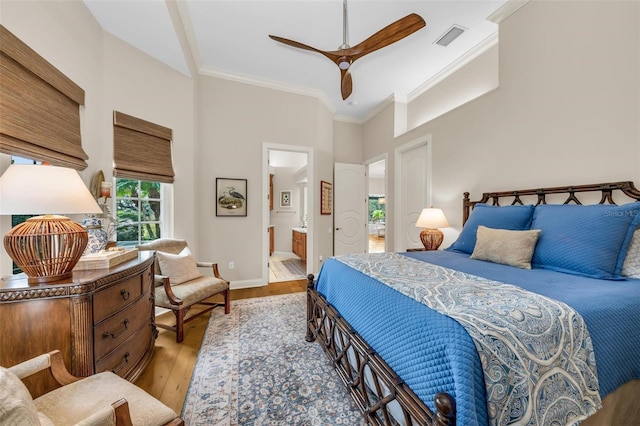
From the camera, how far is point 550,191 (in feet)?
7.30

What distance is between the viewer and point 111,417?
2.58 feet

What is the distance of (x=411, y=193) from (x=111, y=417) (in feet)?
13.5

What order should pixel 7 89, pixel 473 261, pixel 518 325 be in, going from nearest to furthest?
1. pixel 518 325
2. pixel 7 89
3. pixel 473 261

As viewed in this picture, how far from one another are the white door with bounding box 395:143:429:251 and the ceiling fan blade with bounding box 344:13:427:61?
202 cm

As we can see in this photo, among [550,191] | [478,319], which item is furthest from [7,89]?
[550,191]

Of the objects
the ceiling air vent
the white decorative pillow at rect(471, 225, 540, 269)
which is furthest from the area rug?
the ceiling air vent

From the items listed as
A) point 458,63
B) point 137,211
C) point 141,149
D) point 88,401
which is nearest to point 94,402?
point 88,401

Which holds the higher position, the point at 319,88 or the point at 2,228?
the point at 319,88

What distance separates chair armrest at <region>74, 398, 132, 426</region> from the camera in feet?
2.43

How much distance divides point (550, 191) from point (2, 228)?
391 centimetres

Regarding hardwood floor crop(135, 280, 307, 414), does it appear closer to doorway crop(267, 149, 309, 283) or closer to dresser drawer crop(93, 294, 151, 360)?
dresser drawer crop(93, 294, 151, 360)

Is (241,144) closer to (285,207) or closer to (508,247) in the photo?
(285,207)

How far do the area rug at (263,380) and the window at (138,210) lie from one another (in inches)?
52.8

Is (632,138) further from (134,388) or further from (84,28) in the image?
(84,28)
